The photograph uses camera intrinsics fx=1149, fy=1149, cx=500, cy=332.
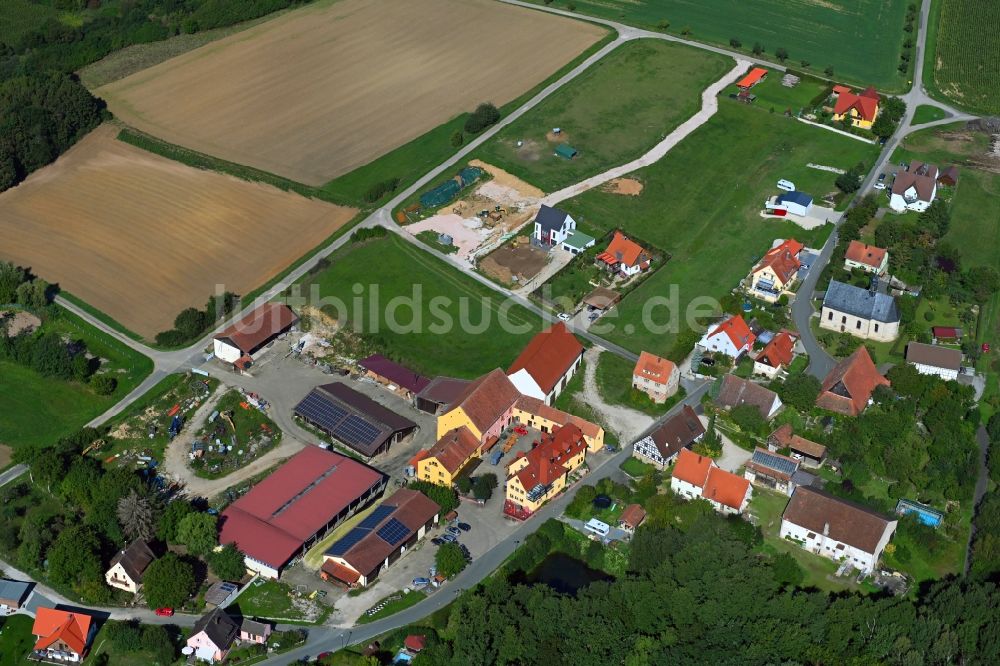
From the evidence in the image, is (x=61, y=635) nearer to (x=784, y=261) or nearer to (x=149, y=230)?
(x=149, y=230)

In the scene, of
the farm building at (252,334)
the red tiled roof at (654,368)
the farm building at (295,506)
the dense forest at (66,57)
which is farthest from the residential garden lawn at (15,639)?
the dense forest at (66,57)

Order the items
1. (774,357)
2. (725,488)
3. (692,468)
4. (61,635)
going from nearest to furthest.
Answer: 1. (61,635)
2. (725,488)
3. (692,468)
4. (774,357)

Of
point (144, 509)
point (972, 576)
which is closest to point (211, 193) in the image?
point (144, 509)

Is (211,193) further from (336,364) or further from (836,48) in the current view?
(836,48)

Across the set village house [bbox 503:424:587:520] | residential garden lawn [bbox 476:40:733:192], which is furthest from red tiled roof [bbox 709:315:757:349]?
residential garden lawn [bbox 476:40:733:192]

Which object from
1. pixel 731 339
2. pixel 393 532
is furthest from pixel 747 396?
pixel 393 532

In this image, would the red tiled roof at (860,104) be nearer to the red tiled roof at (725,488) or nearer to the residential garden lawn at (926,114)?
the residential garden lawn at (926,114)

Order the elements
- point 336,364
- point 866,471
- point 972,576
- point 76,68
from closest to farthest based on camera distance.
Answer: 1. point 972,576
2. point 866,471
3. point 336,364
4. point 76,68
